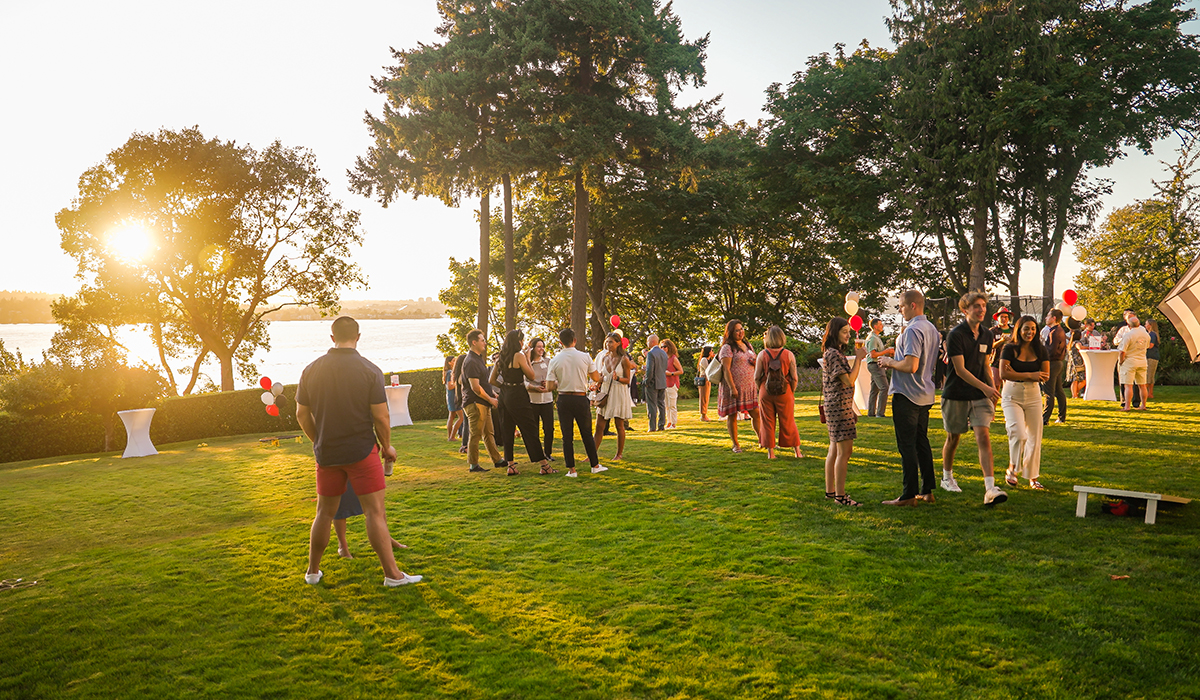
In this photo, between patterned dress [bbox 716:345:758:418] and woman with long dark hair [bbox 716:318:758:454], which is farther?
patterned dress [bbox 716:345:758:418]

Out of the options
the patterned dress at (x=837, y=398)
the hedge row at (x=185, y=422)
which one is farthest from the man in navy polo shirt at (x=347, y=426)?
the hedge row at (x=185, y=422)

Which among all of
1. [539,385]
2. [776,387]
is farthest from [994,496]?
[539,385]

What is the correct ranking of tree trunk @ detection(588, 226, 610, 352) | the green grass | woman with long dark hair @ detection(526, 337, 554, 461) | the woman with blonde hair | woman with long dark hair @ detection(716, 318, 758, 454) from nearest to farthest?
the green grass, the woman with blonde hair, woman with long dark hair @ detection(526, 337, 554, 461), woman with long dark hair @ detection(716, 318, 758, 454), tree trunk @ detection(588, 226, 610, 352)

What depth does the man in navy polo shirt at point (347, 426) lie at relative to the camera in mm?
4367

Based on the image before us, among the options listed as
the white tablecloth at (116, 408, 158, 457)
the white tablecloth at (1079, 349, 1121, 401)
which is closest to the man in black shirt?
the white tablecloth at (1079, 349, 1121, 401)

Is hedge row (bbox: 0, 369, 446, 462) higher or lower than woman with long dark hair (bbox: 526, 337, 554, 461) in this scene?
lower

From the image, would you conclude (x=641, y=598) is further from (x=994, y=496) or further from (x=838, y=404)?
(x=994, y=496)

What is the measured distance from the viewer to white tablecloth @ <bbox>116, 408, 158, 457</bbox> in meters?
14.5

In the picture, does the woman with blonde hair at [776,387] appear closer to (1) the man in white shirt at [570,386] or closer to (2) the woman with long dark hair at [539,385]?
(1) the man in white shirt at [570,386]

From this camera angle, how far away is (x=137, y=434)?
48.1 ft

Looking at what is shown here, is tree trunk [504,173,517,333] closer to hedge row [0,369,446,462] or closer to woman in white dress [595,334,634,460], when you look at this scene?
hedge row [0,369,446,462]

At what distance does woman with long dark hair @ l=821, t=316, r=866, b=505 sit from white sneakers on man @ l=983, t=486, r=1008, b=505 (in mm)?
1076

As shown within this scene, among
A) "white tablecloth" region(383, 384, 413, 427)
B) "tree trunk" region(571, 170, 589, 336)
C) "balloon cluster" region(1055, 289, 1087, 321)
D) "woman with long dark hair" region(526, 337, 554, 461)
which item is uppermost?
"tree trunk" region(571, 170, 589, 336)

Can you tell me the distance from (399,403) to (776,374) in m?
12.0
